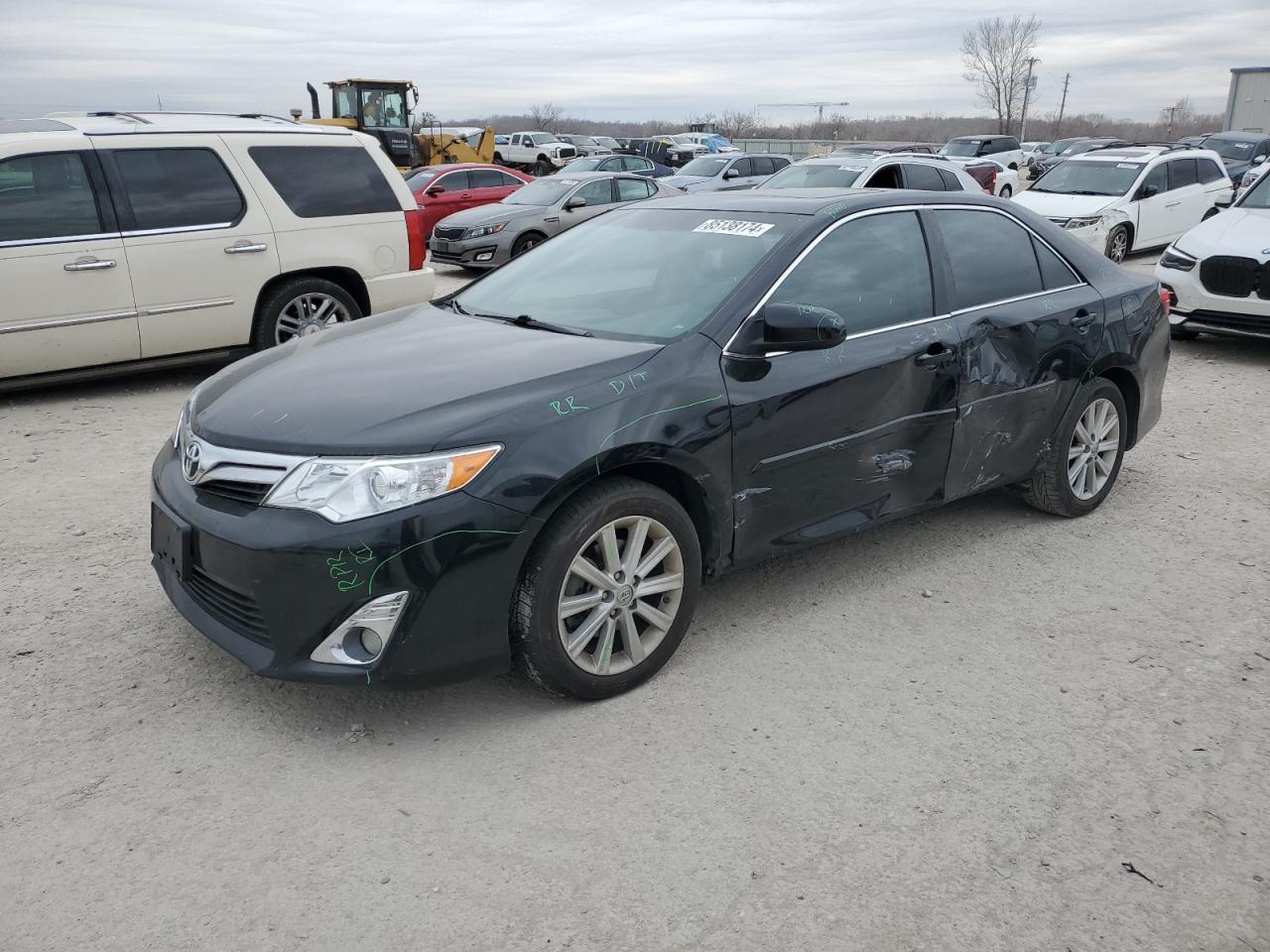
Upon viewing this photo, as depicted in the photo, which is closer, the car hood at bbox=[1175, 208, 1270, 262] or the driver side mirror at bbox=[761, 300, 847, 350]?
the driver side mirror at bbox=[761, 300, 847, 350]

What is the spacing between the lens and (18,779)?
3113 mm

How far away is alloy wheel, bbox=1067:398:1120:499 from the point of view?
521 cm

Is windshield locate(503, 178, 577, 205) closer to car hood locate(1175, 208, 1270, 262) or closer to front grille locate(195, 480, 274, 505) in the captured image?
car hood locate(1175, 208, 1270, 262)

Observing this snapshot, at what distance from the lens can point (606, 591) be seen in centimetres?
346

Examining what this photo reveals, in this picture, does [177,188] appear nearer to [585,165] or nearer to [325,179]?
[325,179]

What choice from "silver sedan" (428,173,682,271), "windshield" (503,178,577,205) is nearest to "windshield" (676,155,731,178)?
"silver sedan" (428,173,682,271)

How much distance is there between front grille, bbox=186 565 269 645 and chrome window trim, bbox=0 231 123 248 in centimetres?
466

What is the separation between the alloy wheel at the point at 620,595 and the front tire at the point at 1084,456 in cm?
237

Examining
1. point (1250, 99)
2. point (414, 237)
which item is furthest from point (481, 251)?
point (1250, 99)

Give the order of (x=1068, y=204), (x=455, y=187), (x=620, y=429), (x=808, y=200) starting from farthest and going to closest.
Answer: (x=455, y=187) < (x=1068, y=204) < (x=808, y=200) < (x=620, y=429)

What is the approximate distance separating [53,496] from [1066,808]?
16.3 ft

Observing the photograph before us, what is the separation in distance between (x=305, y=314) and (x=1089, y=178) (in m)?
12.0

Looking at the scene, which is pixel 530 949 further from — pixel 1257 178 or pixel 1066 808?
pixel 1257 178

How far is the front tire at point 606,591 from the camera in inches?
130
